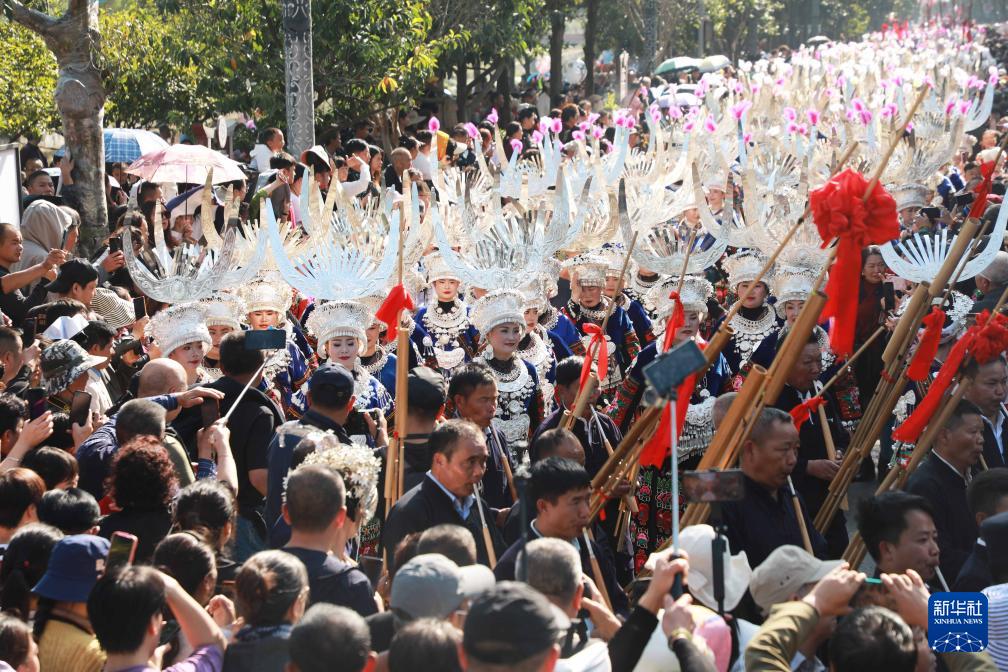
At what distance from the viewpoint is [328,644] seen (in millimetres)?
3043

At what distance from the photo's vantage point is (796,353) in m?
4.27

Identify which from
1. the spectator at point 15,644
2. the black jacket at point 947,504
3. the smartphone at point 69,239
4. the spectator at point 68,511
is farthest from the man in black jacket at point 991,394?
the smartphone at point 69,239

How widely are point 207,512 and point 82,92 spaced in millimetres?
6651

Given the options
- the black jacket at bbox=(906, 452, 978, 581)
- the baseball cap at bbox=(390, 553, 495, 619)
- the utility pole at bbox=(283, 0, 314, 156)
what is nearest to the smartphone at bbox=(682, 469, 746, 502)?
the baseball cap at bbox=(390, 553, 495, 619)

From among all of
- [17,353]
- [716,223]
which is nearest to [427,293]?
[716,223]

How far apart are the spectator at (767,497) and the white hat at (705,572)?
97 cm

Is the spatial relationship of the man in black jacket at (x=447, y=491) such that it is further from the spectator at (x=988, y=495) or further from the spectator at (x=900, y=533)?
the spectator at (x=988, y=495)

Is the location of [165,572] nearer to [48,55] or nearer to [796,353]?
[796,353]

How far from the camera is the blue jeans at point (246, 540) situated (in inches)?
191

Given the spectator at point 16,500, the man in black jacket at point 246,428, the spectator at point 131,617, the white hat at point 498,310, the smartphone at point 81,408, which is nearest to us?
the spectator at point 131,617

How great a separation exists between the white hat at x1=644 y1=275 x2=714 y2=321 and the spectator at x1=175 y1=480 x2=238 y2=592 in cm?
347

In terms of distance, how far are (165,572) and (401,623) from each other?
0.79 metres

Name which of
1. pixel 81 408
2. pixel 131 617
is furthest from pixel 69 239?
pixel 131 617

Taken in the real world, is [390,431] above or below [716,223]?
below
